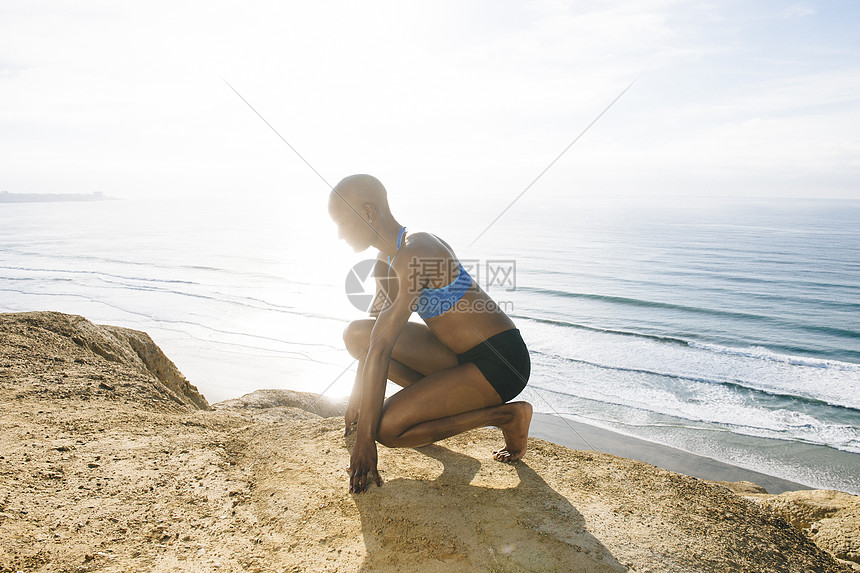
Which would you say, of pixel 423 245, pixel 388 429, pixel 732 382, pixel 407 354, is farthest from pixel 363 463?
pixel 732 382

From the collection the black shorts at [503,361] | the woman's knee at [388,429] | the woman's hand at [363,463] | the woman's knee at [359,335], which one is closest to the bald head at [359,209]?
the woman's knee at [359,335]

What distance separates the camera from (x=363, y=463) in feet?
8.50

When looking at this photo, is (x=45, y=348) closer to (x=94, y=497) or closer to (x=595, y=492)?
(x=94, y=497)

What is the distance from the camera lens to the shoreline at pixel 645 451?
5.84 metres

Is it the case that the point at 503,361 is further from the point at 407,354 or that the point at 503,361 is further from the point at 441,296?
the point at 407,354

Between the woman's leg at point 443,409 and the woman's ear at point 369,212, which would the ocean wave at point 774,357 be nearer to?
the woman's leg at point 443,409

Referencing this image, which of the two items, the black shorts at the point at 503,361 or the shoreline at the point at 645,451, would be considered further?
the shoreline at the point at 645,451

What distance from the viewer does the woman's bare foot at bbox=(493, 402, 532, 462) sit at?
290cm

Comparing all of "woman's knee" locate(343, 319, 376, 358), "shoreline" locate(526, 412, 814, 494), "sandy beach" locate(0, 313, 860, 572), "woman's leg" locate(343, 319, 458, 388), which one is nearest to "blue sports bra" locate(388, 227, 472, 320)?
"woman's leg" locate(343, 319, 458, 388)

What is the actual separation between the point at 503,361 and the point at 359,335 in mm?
955

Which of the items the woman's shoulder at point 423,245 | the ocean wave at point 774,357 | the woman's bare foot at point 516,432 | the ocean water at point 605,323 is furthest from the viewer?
the ocean wave at point 774,357

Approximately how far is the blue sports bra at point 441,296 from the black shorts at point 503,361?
12.0 inches

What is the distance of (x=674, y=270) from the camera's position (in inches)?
837

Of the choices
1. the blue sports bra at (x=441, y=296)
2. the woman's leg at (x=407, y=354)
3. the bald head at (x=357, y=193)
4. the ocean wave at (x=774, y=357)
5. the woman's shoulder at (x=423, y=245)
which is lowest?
the ocean wave at (x=774, y=357)
